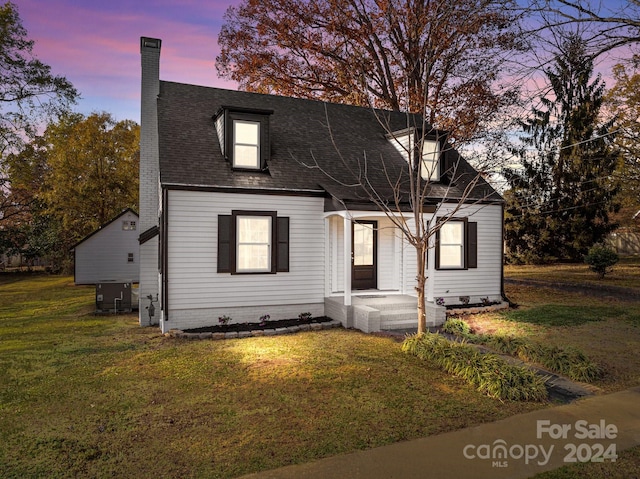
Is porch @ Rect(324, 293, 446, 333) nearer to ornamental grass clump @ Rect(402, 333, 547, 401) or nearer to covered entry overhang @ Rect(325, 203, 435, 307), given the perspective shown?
covered entry overhang @ Rect(325, 203, 435, 307)

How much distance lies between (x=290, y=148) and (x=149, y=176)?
4270mm

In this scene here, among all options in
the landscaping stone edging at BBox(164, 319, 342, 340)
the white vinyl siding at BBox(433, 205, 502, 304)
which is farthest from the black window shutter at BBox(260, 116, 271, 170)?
the white vinyl siding at BBox(433, 205, 502, 304)

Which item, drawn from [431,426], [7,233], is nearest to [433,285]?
[431,426]

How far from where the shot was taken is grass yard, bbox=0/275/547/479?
13.5ft

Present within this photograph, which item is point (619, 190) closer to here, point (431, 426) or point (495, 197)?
point (495, 197)

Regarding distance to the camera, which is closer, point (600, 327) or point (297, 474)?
point (297, 474)

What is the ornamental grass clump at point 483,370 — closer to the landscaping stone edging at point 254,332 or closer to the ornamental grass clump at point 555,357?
the ornamental grass clump at point 555,357

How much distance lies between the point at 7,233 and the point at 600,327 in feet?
113

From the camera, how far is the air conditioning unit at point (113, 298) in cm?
1329

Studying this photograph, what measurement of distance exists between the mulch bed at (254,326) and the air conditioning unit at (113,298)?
4.92 meters

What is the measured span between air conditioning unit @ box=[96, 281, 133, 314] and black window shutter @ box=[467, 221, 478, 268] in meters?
11.2

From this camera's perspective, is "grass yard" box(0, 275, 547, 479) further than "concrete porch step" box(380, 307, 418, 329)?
No

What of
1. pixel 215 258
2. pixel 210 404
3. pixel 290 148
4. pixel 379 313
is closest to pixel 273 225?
pixel 215 258

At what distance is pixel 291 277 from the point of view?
35.9 ft
